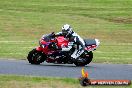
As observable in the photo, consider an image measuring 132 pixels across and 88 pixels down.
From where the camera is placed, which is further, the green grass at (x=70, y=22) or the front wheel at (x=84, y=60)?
the green grass at (x=70, y=22)

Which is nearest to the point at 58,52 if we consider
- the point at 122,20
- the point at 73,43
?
the point at 73,43

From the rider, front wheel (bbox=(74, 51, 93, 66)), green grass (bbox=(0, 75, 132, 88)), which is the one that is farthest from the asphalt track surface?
green grass (bbox=(0, 75, 132, 88))

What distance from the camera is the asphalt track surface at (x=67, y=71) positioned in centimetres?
1672

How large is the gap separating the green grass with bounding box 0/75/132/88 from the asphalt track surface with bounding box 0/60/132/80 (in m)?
1.51

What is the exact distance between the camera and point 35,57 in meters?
20.3

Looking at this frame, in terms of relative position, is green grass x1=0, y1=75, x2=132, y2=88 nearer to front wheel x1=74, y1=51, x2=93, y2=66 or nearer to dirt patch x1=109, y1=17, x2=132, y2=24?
front wheel x1=74, y1=51, x2=93, y2=66

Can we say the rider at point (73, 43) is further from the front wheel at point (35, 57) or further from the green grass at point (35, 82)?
the green grass at point (35, 82)

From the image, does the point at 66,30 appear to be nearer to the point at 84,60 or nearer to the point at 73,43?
the point at 73,43

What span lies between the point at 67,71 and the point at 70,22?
1193 inches

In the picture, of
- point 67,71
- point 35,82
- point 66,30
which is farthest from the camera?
point 66,30

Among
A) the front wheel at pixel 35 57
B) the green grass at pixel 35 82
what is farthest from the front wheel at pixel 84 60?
the green grass at pixel 35 82

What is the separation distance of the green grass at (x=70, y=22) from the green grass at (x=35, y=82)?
10154 millimetres

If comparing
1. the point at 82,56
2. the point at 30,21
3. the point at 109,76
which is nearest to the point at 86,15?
the point at 30,21

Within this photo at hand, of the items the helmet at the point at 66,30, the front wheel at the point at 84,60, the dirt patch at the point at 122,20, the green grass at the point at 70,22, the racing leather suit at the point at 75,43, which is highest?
the helmet at the point at 66,30
